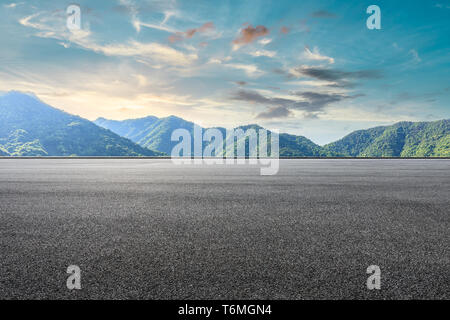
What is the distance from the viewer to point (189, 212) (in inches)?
390

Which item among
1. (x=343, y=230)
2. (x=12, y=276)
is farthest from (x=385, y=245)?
(x=12, y=276)

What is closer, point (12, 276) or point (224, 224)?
point (12, 276)

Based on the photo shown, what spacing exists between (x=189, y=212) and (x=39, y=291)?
582 cm

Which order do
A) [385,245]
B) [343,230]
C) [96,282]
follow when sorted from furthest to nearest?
[343,230] → [385,245] → [96,282]

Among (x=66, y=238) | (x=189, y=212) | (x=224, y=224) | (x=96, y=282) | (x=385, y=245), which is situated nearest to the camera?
(x=96, y=282)

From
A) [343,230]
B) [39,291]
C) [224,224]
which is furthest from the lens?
[224,224]

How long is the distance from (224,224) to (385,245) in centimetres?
387

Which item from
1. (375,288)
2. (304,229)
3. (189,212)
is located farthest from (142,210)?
(375,288)

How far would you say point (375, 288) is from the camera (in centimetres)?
439
